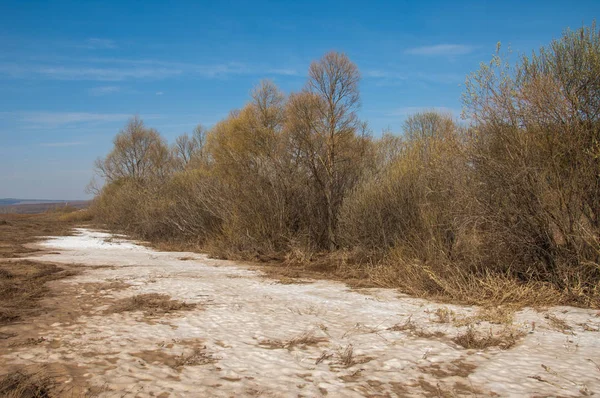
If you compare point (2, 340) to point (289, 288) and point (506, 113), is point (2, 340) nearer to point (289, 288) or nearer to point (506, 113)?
point (289, 288)

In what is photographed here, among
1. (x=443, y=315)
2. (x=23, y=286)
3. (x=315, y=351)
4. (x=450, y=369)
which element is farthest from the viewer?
(x=23, y=286)

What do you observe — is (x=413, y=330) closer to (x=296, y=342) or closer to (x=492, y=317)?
(x=492, y=317)

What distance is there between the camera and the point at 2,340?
17.3 feet

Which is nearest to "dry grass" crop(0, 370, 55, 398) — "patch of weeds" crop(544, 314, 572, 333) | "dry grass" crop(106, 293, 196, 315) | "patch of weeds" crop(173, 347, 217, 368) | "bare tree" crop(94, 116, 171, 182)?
"patch of weeds" crop(173, 347, 217, 368)

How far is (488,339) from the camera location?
548cm

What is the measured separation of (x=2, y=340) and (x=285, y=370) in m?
3.48

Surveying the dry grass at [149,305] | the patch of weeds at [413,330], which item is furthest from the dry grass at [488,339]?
the dry grass at [149,305]

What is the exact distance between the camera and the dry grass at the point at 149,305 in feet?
23.3

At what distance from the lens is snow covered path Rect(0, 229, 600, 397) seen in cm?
413

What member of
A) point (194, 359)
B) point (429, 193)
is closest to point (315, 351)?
point (194, 359)

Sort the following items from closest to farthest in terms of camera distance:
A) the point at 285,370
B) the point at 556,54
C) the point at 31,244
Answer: the point at 285,370
the point at 556,54
the point at 31,244

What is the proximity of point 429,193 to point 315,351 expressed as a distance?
6356 millimetres

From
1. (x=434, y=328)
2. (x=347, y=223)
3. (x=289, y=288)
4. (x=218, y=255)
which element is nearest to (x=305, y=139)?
(x=347, y=223)

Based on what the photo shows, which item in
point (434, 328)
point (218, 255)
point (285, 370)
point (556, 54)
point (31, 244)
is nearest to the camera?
point (285, 370)
